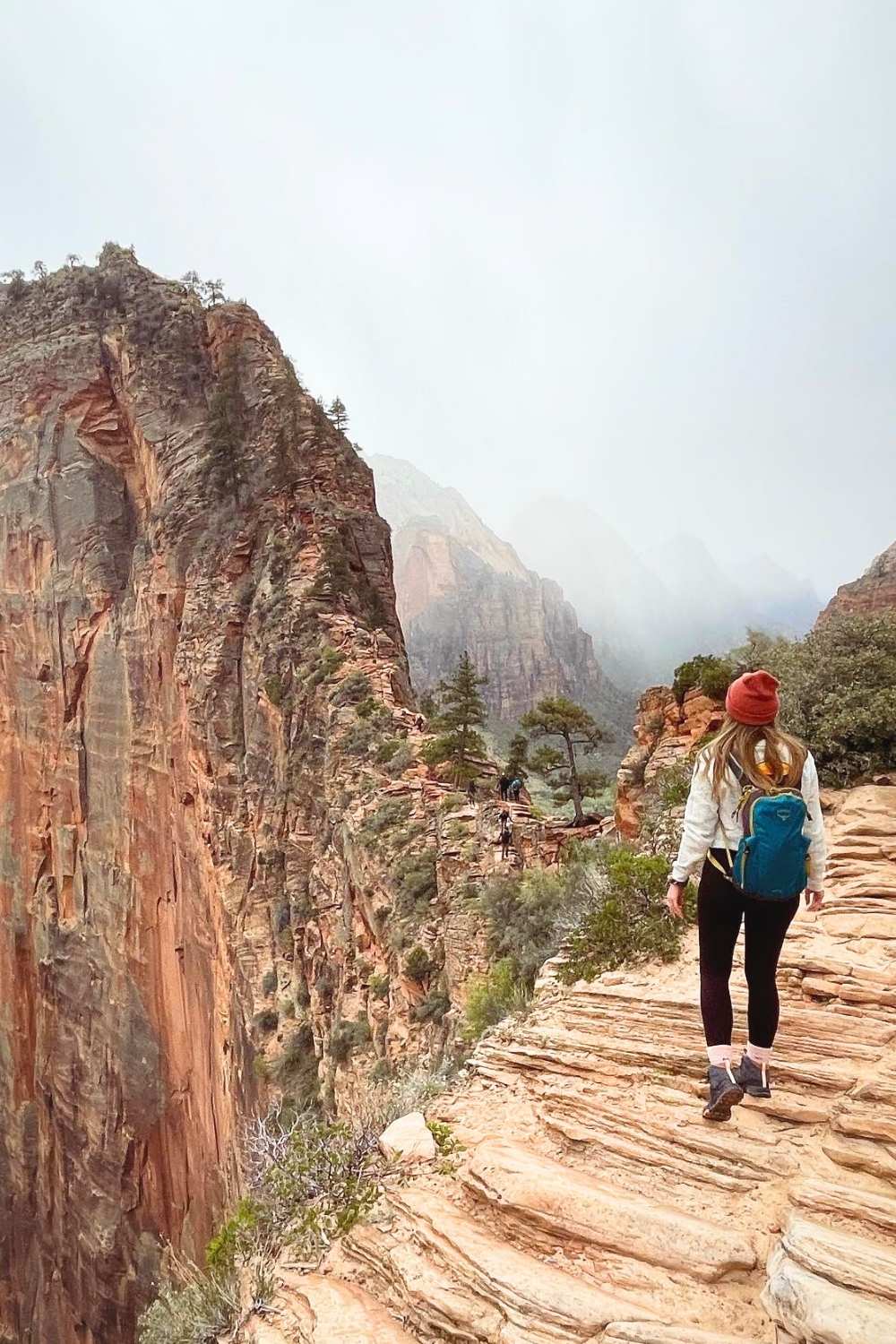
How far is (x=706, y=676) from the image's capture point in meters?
12.0

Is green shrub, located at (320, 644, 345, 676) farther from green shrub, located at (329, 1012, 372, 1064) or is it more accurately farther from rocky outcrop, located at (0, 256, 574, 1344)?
green shrub, located at (329, 1012, 372, 1064)

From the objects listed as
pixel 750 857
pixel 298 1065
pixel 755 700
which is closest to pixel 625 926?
pixel 750 857

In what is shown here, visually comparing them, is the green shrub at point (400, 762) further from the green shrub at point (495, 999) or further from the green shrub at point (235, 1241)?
the green shrub at point (235, 1241)

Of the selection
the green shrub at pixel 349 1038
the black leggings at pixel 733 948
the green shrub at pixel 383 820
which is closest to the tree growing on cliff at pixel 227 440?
the green shrub at pixel 383 820

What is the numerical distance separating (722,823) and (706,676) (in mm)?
9022

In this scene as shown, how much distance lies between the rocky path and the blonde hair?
5.69 ft

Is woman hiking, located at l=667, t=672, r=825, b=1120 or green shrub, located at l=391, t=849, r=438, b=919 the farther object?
green shrub, located at l=391, t=849, r=438, b=919

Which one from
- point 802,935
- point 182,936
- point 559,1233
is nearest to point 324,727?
point 182,936

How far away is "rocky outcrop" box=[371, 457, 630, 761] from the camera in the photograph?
99.2 m

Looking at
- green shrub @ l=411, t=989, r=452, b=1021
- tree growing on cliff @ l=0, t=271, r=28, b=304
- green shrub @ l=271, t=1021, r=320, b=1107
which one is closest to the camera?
green shrub @ l=411, t=989, r=452, b=1021

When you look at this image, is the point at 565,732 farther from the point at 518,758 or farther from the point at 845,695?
the point at 845,695

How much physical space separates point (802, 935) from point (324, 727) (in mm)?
12881

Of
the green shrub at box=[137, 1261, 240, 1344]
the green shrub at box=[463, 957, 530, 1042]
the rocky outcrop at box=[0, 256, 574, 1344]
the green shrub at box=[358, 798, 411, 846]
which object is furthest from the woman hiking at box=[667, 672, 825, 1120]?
the green shrub at box=[358, 798, 411, 846]

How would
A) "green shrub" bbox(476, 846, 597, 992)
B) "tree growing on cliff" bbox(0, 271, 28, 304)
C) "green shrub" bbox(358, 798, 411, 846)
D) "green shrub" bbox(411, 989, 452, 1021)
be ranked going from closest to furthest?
"green shrub" bbox(476, 846, 597, 992), "green shrub" bbox(411, 989, 452, 1021), "green shrub" bbox(358, 798, 411, 846), "tree growing on cliff" bbox(0, 271, 28, 304)
